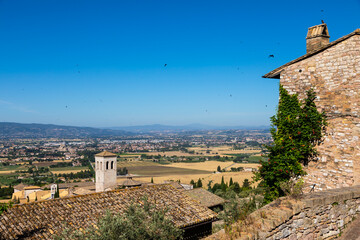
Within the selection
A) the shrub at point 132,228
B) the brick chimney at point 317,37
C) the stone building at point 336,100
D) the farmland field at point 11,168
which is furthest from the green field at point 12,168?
the stone building at point 336,100

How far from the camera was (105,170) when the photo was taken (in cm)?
4872

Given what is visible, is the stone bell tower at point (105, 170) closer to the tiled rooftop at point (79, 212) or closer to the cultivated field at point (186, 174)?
the cultivated field at point (186, 174)

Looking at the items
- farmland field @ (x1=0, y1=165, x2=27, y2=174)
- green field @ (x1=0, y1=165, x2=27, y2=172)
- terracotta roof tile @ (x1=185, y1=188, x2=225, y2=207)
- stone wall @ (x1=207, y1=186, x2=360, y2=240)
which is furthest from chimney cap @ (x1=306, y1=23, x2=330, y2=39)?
green field @ (x1=0, y1=165, x2=27, y2=172)

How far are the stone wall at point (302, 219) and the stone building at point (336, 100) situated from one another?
2.68 m

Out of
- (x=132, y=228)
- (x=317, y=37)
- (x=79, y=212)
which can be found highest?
(x=317, y=37)

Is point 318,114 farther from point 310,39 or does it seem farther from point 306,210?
point 306,210

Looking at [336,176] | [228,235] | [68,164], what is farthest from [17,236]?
[68,164]

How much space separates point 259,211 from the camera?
5.54 meters

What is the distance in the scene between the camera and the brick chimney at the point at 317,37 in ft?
35.0

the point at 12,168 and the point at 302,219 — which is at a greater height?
the point at 302,219

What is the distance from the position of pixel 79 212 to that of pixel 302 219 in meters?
9.51

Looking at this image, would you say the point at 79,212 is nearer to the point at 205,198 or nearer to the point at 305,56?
the point at 305,56

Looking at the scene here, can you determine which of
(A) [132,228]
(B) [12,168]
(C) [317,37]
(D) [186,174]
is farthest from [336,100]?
(B) [12,168]

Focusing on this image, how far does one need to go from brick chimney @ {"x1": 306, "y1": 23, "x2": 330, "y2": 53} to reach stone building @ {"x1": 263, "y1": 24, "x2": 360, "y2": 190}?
104cm
